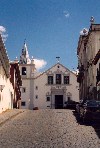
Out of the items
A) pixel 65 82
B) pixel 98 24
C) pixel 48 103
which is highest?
pixel 98 24

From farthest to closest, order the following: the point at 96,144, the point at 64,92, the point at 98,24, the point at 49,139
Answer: the point at 64,92, the point at 98,24, the point at 49,139, the point at 96,144

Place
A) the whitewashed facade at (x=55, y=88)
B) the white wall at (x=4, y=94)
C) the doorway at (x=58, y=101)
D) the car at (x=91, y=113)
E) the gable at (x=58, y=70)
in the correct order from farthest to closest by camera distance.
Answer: the gable at (x=58, y=70) < the whitewashed facade at (x=55, y=88) < the doorway at (x=58, y=101) < the white wall at (x=4, y=94) < the car at (x=91, y=113)

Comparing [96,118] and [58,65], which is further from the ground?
[58,65]

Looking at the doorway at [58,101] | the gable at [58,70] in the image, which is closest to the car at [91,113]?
the doorway at [58,101]

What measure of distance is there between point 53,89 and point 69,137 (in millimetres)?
54874

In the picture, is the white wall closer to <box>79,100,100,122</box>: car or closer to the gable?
<box>79,100,100,122</box>: car

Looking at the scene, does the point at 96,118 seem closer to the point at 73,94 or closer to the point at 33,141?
the point at 33,141

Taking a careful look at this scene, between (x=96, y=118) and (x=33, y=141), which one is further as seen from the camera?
(x=96, y=118)

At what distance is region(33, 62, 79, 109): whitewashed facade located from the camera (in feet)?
218

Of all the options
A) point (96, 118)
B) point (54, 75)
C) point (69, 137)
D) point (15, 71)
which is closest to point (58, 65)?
point (54, 75)

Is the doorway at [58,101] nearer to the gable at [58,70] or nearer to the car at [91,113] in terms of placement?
the gable at [58,70]

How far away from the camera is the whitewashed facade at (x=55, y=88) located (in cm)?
6650

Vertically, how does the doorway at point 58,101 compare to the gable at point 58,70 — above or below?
below

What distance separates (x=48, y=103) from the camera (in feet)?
219
